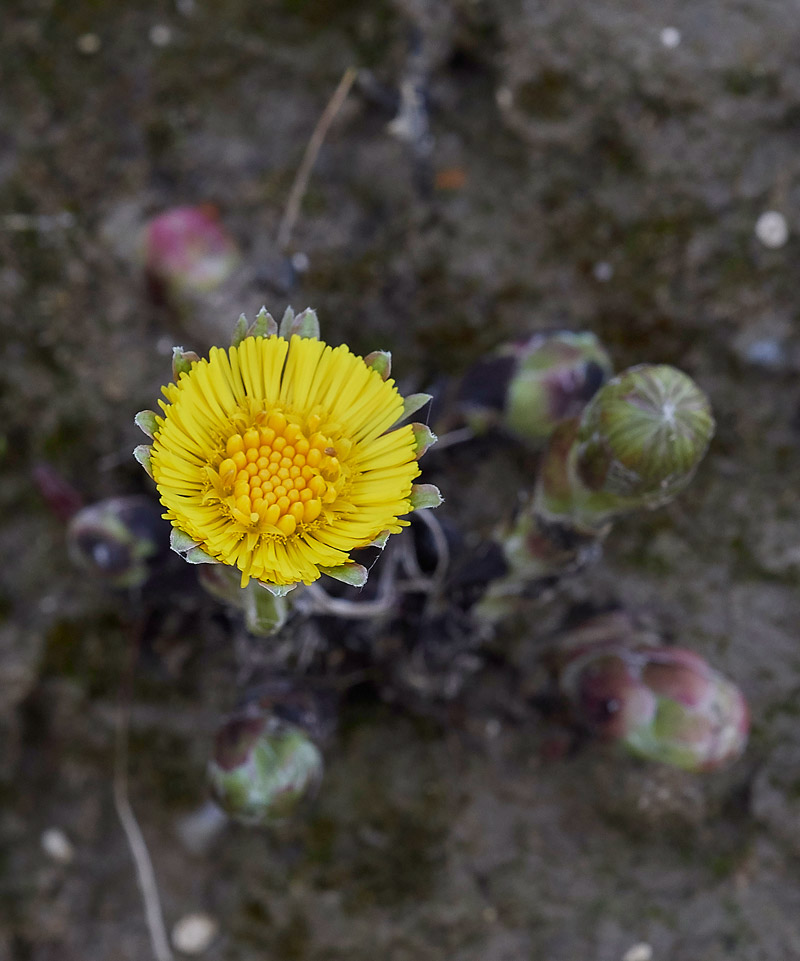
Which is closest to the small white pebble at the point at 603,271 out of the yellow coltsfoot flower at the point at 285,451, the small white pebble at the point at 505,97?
the small white pebble at the point at 505,97

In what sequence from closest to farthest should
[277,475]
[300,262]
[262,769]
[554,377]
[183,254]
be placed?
[277,475], [262,769], [554,377], [183,254], [300,262]

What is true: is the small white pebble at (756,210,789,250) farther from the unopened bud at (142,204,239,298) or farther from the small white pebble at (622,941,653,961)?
the small white pebble at (622,941,653,961)

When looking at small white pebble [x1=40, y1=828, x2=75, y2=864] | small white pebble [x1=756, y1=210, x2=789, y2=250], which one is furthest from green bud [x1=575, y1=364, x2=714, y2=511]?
small white pebble [x1=40, y1=828, x2=75, y2=864]

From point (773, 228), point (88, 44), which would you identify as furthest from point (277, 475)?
point (88, 44)

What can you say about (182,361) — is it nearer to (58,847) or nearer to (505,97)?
(505,97)

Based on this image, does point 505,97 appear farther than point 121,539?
Yes

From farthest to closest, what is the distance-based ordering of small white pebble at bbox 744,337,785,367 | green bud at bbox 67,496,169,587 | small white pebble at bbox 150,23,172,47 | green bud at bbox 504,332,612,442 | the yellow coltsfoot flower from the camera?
small white pebble at bbox 150,23,172,47, small white pebble at bbox 744,337,785,367, green bud at bbox 67,496,169,587, green bud at bbox 504,332,612,442, the yellow coltsfoot flower

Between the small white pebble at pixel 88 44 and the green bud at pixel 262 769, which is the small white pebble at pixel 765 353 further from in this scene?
the small white pebble at pixel 88 44
